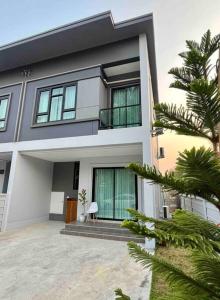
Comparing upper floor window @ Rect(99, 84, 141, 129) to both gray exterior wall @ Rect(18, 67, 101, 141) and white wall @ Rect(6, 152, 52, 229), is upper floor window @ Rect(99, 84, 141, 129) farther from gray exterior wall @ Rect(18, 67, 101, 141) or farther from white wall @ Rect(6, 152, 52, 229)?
white wall @ Rect(6, 152, 52, 229)

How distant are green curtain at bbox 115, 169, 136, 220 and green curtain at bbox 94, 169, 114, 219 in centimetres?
28

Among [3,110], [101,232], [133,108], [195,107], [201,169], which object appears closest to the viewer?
[201,169]

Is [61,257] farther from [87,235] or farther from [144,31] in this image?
[144,31]

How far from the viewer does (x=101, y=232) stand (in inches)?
277

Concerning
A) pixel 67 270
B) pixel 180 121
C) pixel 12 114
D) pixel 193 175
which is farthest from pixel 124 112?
pixel 193 175

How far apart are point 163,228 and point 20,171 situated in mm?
8243

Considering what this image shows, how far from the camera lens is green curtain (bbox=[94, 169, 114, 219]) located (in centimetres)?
866

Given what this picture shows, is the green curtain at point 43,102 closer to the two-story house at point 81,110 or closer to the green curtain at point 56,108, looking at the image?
the two-story house at point 81,110

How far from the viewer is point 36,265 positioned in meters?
4.37

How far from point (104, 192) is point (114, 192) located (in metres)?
0.49

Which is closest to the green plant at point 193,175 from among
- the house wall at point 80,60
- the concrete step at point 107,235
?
the concrete step at point 107,235

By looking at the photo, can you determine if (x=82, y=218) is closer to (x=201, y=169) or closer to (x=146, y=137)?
(x=146, y=137)

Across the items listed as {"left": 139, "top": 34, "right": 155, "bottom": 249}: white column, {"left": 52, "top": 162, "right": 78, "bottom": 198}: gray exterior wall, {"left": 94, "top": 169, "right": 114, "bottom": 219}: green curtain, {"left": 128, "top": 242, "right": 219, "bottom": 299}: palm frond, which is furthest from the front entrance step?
{"left": 128, "top": 242, "right": 219, "bottom": 299}: palm frond

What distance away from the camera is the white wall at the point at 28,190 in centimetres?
782
